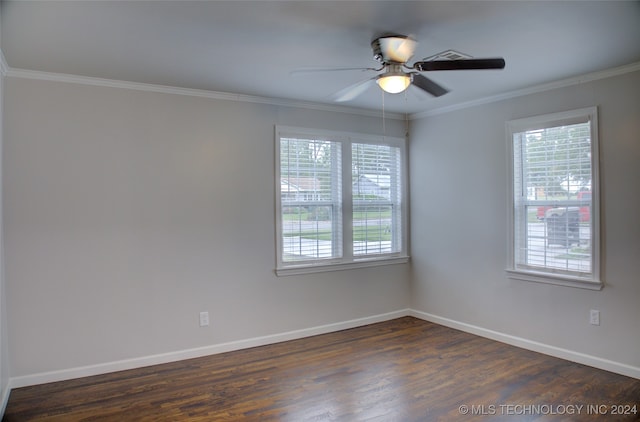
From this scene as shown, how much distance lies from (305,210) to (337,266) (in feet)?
2.45

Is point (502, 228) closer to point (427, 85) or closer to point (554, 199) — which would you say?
point (554, 199)

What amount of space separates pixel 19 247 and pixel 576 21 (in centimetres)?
413

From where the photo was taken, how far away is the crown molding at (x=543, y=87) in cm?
341

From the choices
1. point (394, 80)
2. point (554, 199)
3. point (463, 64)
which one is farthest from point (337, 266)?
point (463, 64)

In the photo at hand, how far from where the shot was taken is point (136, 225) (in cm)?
367

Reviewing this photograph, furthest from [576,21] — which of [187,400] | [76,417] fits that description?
[76,417]

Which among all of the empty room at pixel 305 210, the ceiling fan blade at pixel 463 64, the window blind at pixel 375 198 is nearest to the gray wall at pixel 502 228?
the empty room at pixel 305 210

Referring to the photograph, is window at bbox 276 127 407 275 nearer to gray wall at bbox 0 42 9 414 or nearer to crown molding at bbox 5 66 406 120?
crown molding at bbox 5 66 406 120

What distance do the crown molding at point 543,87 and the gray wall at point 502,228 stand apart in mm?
41

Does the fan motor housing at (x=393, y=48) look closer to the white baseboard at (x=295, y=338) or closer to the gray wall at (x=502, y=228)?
the gray wall at (x=502, y=228)

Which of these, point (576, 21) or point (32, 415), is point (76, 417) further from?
point (576, 21)

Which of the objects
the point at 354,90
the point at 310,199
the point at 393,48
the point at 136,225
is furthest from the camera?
the point at 310,199

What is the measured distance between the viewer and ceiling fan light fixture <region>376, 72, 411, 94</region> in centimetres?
265

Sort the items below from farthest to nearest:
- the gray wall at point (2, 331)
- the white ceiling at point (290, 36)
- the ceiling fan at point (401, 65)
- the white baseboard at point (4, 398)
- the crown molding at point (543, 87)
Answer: the crown molding at point (543, 87) → the gray wall at point (2, 331) → the white baseboard at point (4, 398) → the ceiling fan at point (401, 65) → the white ceiling at point (290, 36)
